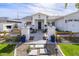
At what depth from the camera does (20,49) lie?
176 inches

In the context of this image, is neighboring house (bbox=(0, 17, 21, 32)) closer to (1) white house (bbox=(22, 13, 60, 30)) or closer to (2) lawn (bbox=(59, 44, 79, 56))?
(1) white house (bbox=(22, 13, 60, 30))

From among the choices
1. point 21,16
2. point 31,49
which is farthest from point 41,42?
point 21,16

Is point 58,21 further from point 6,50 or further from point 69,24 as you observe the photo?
point 6,50

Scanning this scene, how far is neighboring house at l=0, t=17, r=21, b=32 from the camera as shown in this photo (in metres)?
4.45

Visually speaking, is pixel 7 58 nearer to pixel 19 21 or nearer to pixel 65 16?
pixel 19 21

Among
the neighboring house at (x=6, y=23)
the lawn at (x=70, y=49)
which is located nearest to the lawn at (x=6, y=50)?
the neighboring house at (x=6, y=23)

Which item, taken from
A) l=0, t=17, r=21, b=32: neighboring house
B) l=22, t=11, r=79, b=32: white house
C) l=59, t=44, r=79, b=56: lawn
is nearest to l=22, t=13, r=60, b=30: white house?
l=22, t=11, r=79, b=32: white house

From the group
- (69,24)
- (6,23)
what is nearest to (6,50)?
(6,23)

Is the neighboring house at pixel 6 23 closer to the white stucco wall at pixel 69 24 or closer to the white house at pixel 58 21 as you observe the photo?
the white house at pixel 58 21

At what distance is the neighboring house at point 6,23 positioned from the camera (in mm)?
4448

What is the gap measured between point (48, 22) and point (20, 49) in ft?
1.87

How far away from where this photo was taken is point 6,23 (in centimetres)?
447

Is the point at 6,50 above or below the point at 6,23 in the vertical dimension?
below

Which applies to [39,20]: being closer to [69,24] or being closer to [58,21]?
[58,21]
